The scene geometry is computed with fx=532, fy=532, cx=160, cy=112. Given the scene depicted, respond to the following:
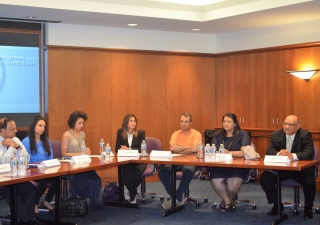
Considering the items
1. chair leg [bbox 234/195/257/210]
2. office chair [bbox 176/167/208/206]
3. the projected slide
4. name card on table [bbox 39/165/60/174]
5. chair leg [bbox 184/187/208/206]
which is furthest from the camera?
the projected slide

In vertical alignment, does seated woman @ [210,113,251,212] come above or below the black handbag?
above

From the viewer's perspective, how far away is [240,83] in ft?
33.3

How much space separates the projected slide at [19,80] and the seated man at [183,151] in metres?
2.62

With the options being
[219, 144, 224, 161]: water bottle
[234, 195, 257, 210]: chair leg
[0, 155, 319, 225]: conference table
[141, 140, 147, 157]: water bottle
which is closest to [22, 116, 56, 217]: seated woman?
[0, 155, 319, 225]: conference table

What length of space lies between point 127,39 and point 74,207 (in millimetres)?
3849

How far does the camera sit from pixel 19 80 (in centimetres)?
883

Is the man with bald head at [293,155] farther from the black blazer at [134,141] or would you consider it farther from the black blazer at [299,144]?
the black blazer at [134,141]

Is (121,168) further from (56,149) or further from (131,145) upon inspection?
Answer: (56,149)

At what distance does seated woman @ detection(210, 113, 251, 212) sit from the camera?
23.5 ft

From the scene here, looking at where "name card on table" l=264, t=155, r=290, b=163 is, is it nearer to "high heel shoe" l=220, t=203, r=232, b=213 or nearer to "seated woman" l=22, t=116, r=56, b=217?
"high heel shoe" l=220, t=203, r=232, b=213

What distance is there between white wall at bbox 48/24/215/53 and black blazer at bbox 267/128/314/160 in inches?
139

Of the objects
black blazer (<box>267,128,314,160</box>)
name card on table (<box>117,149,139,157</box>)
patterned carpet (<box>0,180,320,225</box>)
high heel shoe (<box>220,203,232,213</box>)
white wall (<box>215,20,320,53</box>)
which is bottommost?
patterned carpet (<box>0,180,320,225</box>)

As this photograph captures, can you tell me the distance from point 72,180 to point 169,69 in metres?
3.59

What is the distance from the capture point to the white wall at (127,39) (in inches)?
356
